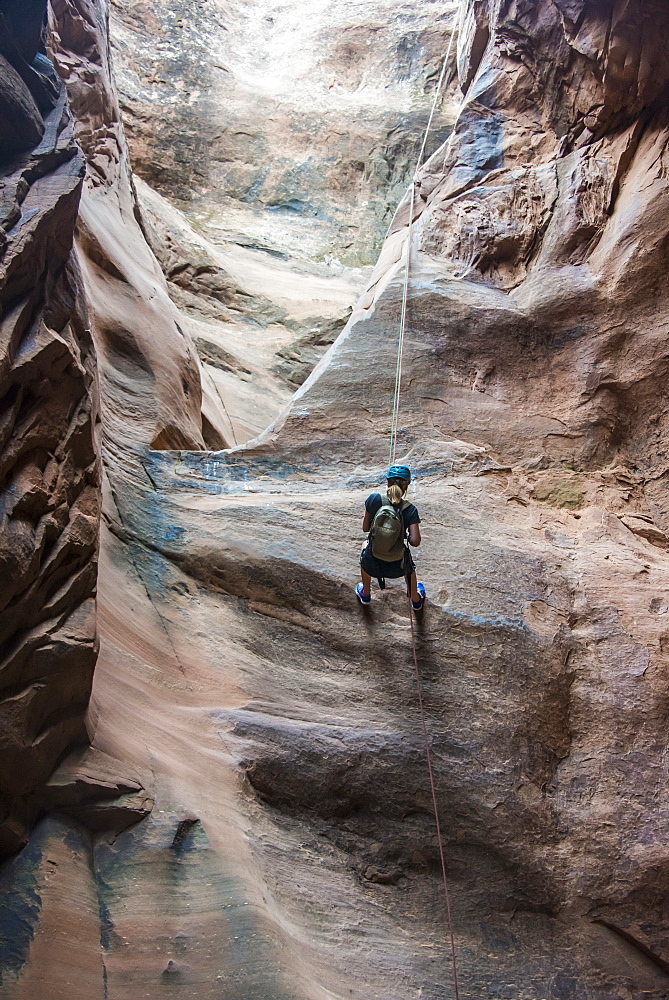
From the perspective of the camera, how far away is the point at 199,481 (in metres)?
7.52

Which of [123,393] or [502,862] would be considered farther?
[123,393]

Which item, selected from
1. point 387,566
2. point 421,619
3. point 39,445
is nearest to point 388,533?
point 387,566

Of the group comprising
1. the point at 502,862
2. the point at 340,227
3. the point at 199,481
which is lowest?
the point at 502,862

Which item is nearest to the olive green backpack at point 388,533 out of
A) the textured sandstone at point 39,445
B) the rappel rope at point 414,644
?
the rappel rope at point 414,644

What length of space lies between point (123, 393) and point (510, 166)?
593 cm

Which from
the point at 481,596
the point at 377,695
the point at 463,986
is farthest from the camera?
the point at 481,596

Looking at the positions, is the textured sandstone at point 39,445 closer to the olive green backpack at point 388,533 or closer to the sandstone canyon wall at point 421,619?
the sandstone canyon wall at point 421,619

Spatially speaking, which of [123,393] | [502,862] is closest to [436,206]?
[123,393]

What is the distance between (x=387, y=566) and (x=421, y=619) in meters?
0.61

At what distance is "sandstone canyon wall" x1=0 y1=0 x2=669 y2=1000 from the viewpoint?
14.4ft

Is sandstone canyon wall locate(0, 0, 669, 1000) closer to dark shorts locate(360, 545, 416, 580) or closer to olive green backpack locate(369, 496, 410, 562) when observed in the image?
dark shorts locate(360, 545, 416, 580)

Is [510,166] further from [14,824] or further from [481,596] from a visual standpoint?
[14,824]

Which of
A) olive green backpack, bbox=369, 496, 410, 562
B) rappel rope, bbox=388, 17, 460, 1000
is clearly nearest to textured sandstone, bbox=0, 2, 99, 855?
olive green backpack, bbox=369, 496, 410, 562

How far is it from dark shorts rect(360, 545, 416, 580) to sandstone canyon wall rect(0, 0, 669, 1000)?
50 cm
